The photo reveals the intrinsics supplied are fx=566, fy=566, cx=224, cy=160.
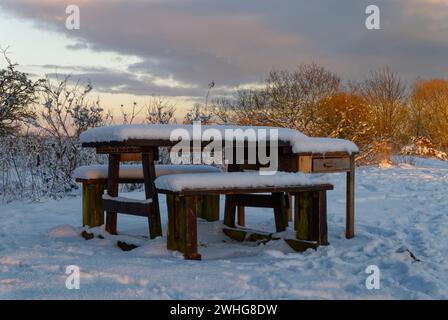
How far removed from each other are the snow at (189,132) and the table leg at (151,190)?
18.8 inches

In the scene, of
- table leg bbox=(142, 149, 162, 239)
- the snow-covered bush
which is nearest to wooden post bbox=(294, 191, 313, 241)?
table leg bbox=(142, 149, 162, 239)

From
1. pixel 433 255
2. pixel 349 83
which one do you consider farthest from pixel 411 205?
pixel 349 83

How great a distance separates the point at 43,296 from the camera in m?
3.63

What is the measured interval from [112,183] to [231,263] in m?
2.07

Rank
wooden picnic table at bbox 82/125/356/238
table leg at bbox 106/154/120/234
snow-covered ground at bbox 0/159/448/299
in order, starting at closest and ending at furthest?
snow-covered ground at bbox 0/159/448/299 → wooden picnic table at bbox 82/125/356/238 → table leg at bbox 106/154/120/234

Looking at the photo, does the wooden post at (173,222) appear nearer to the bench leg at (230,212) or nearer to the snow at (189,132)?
the snow at (189,132)

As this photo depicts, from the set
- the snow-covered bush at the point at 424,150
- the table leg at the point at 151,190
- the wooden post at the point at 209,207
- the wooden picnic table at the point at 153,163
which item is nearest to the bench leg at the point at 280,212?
the wooden picnic table at the point at 153,163

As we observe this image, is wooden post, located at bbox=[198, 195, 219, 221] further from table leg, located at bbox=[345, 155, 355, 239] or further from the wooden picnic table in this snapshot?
table leg, located at bbox=[345, 155, 355, 239]

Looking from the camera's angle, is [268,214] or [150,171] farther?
[268,214]

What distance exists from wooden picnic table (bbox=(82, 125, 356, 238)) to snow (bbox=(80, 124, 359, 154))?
0.11 ft

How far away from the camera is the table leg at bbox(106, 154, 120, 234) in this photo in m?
6.16

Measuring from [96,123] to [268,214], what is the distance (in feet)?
17.9
